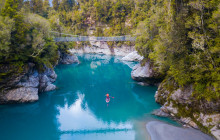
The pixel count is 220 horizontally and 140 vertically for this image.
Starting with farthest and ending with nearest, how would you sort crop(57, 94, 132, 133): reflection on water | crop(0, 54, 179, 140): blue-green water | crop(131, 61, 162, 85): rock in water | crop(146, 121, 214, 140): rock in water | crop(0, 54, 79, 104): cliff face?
1. crop(131, 61, 162, 85): rock in water
2. crop(0, 54, 79, 104): cliff face
3. crop(57, 94, 132, 133): reflection on water
4. crop(0, 54, 179, 140): blue-green water
5. crop(146, 121, 214, 140): rock in water

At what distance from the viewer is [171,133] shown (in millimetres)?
9922

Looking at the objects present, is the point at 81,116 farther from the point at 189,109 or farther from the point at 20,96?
the point at 189,109

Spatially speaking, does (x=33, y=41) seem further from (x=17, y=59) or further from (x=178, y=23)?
(x=178, y=23)

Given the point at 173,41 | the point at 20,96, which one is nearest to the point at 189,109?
the point at 173,41

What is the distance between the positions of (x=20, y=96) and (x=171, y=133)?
13.3 meters

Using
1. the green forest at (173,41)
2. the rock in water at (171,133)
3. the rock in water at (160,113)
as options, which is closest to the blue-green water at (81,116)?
the rock in water at (160,113)

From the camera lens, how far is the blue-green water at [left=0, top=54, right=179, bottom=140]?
35.9ft

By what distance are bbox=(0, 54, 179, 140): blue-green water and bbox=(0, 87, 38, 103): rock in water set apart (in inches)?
19.8

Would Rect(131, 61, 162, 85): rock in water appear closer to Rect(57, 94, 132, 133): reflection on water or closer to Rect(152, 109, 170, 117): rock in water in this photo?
Rect(152, 109, 170, 117): rock in water

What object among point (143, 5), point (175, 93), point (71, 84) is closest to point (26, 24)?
point (71, 84)

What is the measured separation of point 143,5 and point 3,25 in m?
36.7

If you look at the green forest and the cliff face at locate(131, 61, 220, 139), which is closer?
the cliff face at locate(131, 61, 220, 139)

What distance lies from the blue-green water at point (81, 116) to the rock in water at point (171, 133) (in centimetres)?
58

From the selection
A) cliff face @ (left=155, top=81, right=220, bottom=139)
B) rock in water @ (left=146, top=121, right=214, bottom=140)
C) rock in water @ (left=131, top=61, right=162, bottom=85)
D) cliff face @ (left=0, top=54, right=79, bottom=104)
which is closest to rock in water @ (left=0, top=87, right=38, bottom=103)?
cliff face @ (left=0, top=54, right=79, bottom=104)
